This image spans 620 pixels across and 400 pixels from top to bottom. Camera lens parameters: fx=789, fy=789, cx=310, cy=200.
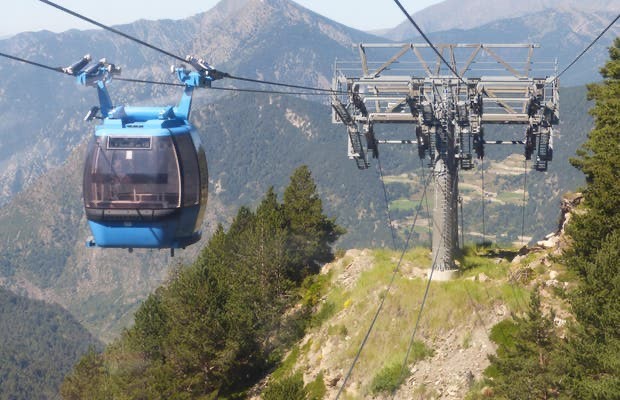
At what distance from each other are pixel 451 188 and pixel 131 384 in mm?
25458

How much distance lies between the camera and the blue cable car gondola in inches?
902

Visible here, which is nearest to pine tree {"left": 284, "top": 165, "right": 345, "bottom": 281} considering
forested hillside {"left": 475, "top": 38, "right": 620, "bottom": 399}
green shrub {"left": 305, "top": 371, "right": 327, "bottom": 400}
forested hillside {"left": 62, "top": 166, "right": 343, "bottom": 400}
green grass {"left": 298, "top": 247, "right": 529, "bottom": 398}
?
forested hillside {"left": 62, "top": 166, "right": 343, "bottom": 400}

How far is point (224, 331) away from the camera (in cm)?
4662

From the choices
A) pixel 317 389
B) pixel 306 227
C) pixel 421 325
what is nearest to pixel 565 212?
pixel 421 325

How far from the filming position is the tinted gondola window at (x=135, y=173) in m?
22.8

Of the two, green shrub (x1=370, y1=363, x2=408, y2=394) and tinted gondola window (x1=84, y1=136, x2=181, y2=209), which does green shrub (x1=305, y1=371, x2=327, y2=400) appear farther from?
tinted gondola window (x1=84, y1=136, x2=181, y2=209)

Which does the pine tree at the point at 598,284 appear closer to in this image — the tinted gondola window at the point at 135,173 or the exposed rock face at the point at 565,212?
the exposed rock face at the point at 565,212

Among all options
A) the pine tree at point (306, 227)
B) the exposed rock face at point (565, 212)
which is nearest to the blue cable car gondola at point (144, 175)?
the exposed rock face at point (565, 212)

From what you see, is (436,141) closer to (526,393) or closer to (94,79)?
(526,393)

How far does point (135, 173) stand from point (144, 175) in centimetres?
28

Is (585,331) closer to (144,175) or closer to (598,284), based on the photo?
(598,284)

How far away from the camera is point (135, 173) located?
23.0 m

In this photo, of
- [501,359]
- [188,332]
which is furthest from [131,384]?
[501,359]

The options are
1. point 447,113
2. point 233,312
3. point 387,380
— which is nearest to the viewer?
point 387,380
